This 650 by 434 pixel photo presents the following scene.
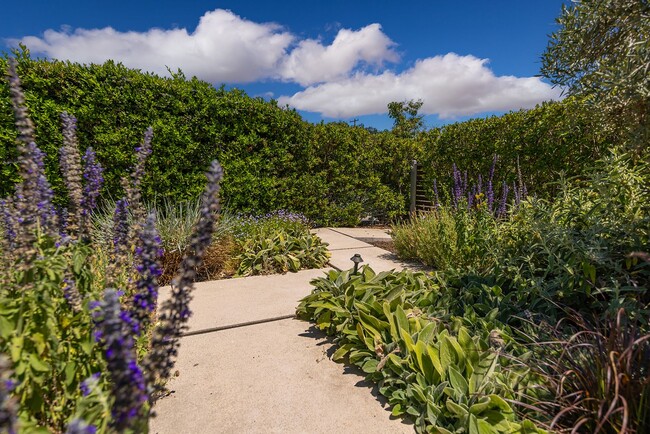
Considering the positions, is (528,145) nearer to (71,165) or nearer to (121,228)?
(121,228)

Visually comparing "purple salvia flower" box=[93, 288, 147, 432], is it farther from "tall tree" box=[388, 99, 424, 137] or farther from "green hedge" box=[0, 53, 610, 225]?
"tall tree" box=[388, 99, 424, 137]

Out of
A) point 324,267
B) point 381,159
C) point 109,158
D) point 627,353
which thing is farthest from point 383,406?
point 381,159

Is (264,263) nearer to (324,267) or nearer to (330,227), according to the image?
(324,267)

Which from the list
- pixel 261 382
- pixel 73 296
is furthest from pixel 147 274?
pixel 261 382

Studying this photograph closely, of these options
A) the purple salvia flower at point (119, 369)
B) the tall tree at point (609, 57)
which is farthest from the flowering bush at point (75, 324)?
the tall tree at point (609, 57)

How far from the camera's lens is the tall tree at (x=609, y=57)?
2232 mm

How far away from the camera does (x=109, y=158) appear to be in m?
5.40

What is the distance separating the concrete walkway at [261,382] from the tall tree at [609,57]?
2712 mm

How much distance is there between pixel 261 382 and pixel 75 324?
119cm

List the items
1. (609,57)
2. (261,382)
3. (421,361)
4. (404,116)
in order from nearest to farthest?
(421,361) < (261,382) < (609,57) < (404,116)

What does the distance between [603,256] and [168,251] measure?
4.65 metres

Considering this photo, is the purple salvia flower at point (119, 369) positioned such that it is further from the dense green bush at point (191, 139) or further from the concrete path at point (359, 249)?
the dense green bush at point (191, 139)

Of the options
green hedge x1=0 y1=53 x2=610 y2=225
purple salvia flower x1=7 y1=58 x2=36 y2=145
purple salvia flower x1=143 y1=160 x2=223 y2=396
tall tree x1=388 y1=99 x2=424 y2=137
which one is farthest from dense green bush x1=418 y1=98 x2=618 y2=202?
tall tree x1=388 y1=99 x2=424 y2=137

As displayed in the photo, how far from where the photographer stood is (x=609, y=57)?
2.76 metres
